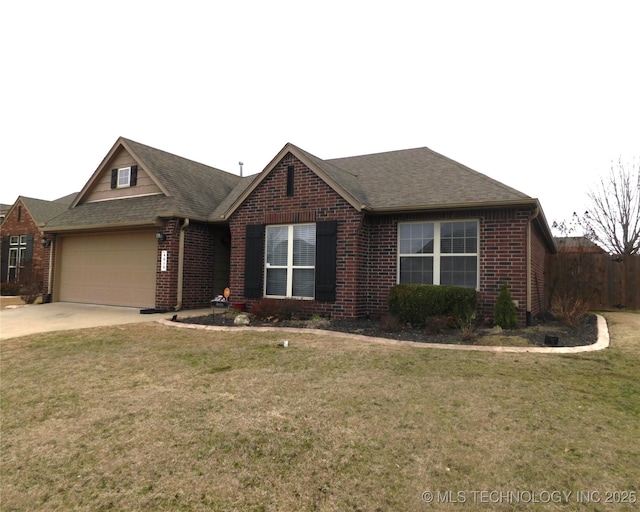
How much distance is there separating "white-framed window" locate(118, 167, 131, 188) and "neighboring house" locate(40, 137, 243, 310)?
0.04m

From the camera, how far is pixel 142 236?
13570mm

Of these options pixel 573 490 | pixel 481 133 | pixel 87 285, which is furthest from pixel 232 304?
pixel 481 133

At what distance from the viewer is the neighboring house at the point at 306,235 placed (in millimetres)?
9484

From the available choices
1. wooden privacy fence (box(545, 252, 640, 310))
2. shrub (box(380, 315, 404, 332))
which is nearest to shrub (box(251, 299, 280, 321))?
shrub (box(380, 315, 404, 332))

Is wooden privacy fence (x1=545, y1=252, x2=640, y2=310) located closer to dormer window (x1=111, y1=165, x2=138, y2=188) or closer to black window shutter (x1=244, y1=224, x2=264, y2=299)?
black window shutter (x1=244, y1=224, x2=264, y2=299)

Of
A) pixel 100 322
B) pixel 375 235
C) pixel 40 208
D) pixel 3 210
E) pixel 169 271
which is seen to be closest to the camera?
pixel 100 322

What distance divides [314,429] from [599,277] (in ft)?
49.0

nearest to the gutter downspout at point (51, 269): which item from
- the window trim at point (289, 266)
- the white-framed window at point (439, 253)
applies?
the window trim at point (289, 266)

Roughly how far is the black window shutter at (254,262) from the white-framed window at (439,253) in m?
3.94

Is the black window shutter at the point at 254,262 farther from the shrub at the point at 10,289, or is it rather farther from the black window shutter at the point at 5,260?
the black window shutter at the point at 5,260

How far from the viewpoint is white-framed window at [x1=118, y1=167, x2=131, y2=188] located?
15.2m

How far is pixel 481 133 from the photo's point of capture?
17.9 metres

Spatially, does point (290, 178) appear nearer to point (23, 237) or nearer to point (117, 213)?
point (117, 213)

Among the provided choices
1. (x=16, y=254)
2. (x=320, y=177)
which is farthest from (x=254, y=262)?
(x=16, y=254)
